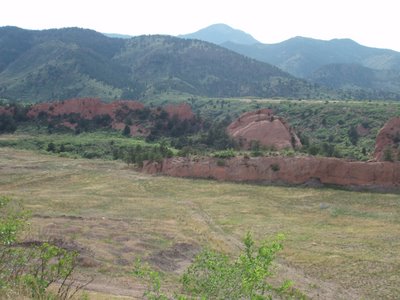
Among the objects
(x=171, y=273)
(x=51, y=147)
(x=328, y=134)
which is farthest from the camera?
(x=328, y=134)

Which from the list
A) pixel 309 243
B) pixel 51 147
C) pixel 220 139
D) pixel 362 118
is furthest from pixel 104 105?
pixel 309 243

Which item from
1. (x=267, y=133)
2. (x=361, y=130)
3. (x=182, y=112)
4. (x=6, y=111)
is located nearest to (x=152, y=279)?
(x=267, y=133)

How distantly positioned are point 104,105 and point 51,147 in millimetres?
28370

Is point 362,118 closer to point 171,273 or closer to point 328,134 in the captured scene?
point 328,134

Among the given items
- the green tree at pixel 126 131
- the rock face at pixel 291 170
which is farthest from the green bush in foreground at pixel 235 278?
the green tree at pixel 126 131

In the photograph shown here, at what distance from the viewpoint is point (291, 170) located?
4772 cm

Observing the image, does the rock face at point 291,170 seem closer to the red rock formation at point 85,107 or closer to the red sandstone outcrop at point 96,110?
the red sandstone outcrop at point 96,110

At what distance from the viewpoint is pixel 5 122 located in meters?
89.8

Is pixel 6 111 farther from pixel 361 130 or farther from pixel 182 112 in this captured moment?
pixel 361 130

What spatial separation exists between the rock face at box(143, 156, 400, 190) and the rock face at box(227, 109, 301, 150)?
55.4 ft

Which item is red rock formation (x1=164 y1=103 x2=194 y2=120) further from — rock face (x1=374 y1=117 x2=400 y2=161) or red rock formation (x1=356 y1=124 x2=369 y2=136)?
rock face (x1=374 y1=117 x2=400 y2=161)

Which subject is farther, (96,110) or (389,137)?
(96,110)

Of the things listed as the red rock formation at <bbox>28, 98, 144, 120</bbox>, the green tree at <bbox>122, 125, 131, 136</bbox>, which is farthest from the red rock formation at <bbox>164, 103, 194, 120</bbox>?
the green tree at <bbox>122, 125, 131, 136</bbox>

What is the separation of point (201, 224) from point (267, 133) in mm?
39852
